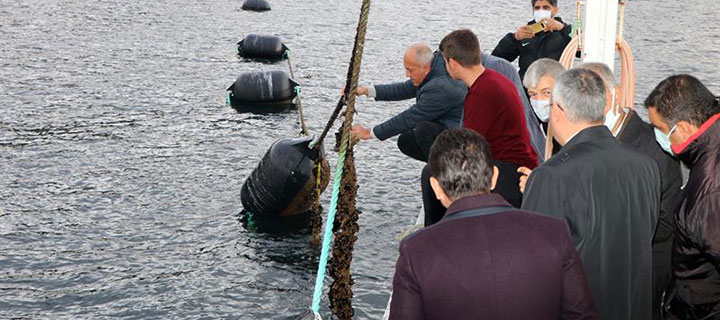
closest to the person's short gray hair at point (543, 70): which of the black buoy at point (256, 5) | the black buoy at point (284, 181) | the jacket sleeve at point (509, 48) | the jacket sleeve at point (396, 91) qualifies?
the jacket sleeve at point (396, 91)

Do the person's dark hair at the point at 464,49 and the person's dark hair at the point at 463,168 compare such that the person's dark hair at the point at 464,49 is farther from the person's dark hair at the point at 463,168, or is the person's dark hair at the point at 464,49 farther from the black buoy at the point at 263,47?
the black buoy at the point at 263,47

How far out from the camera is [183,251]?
14.4 m

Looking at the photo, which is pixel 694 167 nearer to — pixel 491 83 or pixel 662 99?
pixel 662 99

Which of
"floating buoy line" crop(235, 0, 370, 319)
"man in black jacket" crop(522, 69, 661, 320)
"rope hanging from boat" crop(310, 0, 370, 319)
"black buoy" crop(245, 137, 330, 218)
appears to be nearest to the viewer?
"man in black jacket" crop(522, 69, 661, 320)

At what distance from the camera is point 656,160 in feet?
19.1

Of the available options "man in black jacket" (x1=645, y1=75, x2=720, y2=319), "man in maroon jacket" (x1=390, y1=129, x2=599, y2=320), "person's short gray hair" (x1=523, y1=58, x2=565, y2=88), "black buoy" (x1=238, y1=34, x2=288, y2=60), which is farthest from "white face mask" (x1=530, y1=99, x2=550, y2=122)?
"black buoy" (x1=238, y1=34, x2=288, y2=60)

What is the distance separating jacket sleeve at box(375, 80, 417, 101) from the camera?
10.7m

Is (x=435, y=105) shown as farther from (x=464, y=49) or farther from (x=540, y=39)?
(x=540, y=39)

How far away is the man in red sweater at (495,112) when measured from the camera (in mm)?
7160

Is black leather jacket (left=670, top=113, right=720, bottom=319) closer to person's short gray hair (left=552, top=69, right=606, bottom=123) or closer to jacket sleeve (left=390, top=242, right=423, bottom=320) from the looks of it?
person's short gray hair (left=552, top=69, right=606, bottom=123)

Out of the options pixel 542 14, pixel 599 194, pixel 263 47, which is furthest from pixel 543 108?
pixel 263 47

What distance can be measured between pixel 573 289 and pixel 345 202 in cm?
502

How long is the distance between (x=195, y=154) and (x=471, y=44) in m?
14.1

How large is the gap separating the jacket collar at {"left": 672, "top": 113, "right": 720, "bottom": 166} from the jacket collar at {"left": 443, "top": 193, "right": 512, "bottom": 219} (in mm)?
2106
